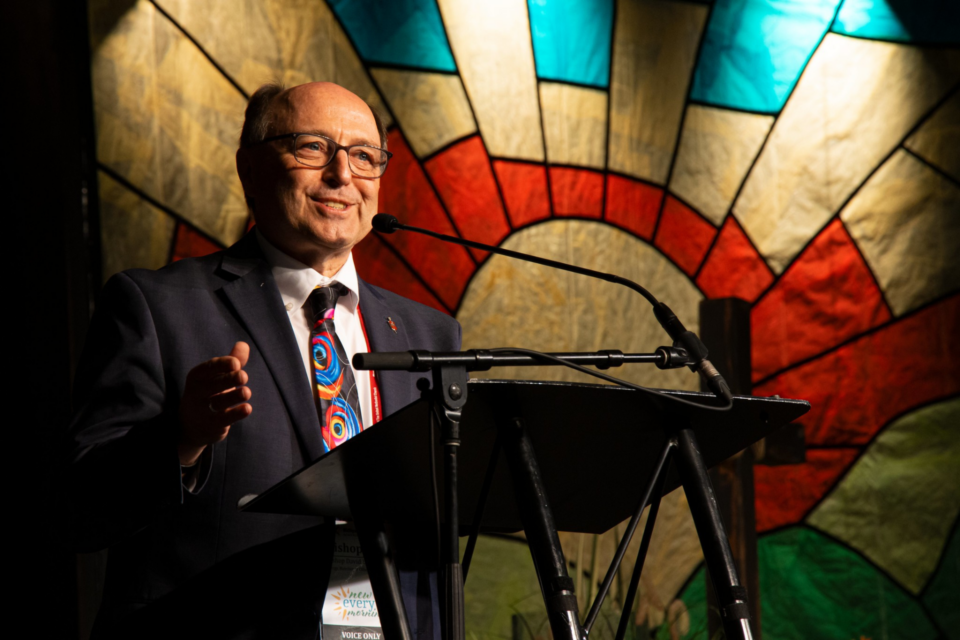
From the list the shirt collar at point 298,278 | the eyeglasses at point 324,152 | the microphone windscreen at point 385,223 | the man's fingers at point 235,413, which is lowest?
the man's fingers at point 235,413

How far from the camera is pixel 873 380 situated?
345 centimetres

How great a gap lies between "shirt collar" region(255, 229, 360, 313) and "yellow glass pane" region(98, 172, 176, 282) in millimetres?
956

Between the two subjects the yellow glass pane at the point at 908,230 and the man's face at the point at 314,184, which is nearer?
the man's face at the point at 314,184

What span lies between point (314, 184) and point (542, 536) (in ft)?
3.49

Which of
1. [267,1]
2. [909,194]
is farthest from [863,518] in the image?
[267,1]

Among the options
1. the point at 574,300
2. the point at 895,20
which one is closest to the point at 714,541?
the point at 574,300

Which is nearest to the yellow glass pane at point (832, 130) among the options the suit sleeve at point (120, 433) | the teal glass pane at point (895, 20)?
the teal glass pane at point (895, 20)

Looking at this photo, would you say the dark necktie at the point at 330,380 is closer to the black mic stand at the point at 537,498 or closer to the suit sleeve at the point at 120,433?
the suit sleeve at the point at 120,433

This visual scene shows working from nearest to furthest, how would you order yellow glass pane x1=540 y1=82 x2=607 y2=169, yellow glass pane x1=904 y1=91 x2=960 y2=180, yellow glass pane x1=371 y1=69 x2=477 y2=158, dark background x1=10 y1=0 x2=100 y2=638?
dark background x1=10 y1=0 x2=100 y2=638, yellow glass pane x1=371 y1=69 x2=477 y2=158, yellow glass pane x1=540 y1=82 x2=607 y2=169, yellow glass pane x1=904 y1=91 x2=960 y2=180

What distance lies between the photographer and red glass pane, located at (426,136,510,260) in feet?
10.5

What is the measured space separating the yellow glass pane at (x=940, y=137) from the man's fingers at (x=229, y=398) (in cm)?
330

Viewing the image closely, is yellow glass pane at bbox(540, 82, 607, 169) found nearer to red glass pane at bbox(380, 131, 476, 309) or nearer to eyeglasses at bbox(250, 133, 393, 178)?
red glass pane at bbox(380, 131, 476, 309)

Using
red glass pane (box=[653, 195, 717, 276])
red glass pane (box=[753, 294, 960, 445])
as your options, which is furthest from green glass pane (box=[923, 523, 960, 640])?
red glass pane (box=[653, 195, 717, 276])

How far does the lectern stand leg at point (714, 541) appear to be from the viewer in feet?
3.75
